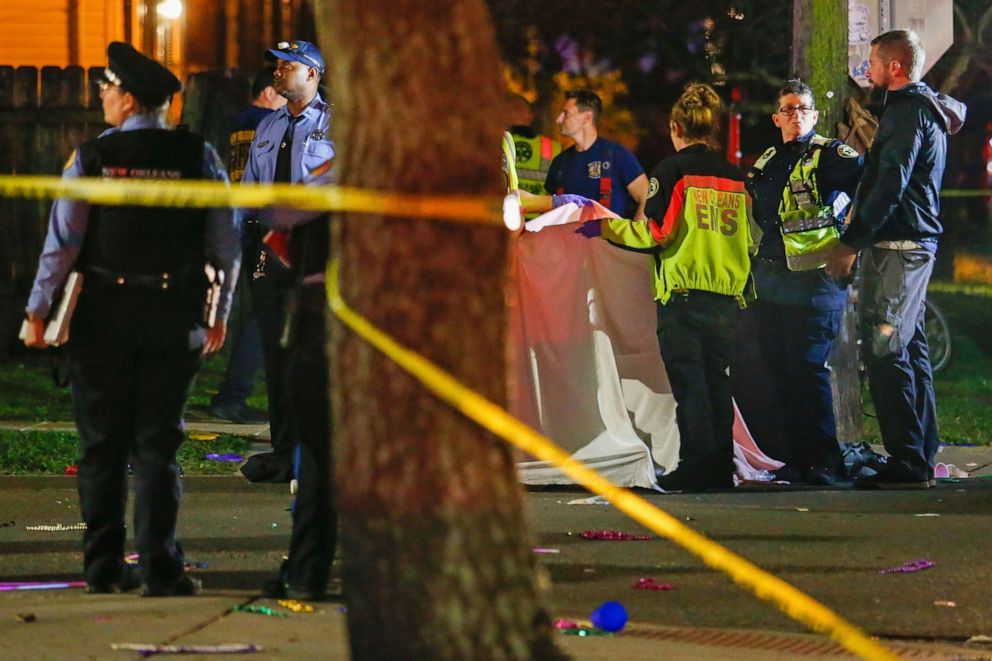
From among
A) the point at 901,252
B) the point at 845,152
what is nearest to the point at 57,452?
the point at 845,152

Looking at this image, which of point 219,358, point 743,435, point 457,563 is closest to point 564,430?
point 743,435

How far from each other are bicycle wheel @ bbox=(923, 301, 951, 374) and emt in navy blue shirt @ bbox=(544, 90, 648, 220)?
5534 mm

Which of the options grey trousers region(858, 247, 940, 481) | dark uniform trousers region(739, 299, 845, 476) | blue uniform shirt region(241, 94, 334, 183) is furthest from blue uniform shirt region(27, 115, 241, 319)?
grey trousers region(858, 247, 940, 481)

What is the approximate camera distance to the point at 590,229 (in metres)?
8.91

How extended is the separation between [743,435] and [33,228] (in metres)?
7.67

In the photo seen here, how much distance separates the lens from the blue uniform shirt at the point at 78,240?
5.82 meters

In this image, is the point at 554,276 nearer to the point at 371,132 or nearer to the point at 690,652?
the point at 690,652

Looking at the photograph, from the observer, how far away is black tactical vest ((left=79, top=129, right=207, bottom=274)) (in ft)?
19.4

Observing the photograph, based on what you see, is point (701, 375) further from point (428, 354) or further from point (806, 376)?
Answer: point (428, 354)

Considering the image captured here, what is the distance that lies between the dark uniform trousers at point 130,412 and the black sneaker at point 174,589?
2cm

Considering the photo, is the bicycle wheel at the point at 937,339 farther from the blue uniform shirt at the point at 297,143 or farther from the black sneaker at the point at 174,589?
the black sneaker at the point at 174,589

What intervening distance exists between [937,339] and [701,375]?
266 inches

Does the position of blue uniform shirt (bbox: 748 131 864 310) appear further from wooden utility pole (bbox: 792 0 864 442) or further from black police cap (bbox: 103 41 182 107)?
black police cap (bbox: 103 41 182 107)

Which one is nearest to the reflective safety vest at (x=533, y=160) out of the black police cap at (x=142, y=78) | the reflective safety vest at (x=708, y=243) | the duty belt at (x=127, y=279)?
the reflective safety vest at (x=708, y=243)
